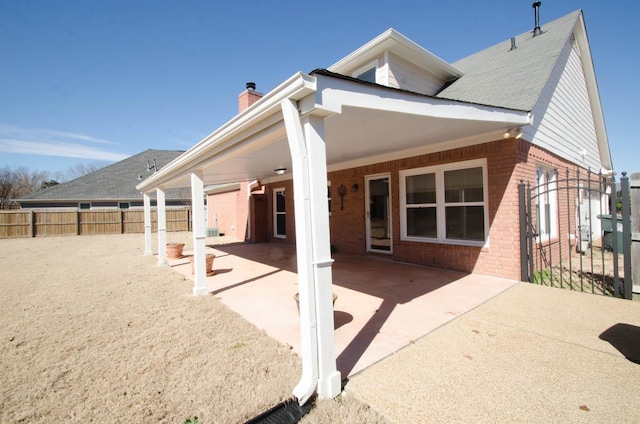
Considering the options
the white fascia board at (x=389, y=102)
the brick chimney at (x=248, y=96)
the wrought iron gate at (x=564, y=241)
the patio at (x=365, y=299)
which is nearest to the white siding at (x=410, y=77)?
the white fascia board at (x=389, y=102)

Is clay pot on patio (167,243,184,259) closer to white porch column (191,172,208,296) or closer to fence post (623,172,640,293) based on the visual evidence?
white porch column (191,172,208,296)

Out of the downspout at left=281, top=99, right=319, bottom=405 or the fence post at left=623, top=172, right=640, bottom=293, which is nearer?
the downspout at left=281, top=99, right=319, bottom=405

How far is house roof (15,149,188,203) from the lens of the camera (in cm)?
2284

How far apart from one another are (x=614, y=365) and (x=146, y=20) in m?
10.3

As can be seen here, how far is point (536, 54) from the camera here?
7.61 meters

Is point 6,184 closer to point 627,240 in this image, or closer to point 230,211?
point 230,211

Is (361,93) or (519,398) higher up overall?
(361,93)

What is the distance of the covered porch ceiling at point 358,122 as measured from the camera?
260cm

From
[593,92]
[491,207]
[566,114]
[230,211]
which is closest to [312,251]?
[491,207]

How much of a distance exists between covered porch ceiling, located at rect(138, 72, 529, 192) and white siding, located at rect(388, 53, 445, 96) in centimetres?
228

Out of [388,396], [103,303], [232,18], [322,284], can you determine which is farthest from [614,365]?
[232,18]

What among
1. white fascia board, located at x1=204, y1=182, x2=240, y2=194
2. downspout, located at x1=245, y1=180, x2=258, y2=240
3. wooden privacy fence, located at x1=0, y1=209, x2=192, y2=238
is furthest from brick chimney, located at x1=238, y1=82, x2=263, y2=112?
wooden privacy fence, located at x1=0, y1=209, x2=192, y2=238

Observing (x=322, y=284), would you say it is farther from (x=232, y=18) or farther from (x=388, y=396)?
(x=232, y=18)

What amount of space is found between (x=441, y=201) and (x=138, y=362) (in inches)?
250
